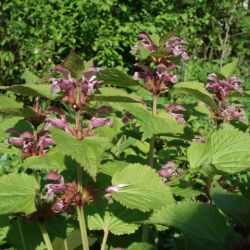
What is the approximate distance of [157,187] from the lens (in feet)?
5.68

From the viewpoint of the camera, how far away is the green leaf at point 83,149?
1.38m

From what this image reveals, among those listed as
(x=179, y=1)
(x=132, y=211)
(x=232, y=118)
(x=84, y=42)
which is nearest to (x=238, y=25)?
(x=179, y=1)

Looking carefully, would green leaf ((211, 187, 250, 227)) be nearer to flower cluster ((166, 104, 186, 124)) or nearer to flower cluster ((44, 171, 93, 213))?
flower cluster ((44, 171, 93, 213))

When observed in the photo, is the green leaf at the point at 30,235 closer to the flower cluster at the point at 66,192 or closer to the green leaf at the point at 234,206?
the flower cluster at the point at 66,192

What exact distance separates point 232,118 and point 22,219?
1.15 metres

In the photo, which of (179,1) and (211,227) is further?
(179,1)

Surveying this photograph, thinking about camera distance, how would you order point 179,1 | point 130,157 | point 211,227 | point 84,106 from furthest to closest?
point 179,1
point 130,157
point 84,106
point 211,227

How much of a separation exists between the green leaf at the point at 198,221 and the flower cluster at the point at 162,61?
656mm

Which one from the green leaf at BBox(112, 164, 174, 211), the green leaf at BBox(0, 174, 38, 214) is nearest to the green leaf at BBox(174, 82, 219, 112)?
the green leaf at BBox(112, 164, 174, 211)

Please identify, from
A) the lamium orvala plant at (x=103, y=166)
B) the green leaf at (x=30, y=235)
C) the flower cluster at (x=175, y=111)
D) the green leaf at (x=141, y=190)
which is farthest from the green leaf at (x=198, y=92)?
the green leaf at (x=30, y=235)

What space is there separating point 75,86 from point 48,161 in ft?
0.77

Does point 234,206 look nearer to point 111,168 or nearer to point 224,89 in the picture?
point 111,168

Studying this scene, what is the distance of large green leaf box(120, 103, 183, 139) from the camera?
6.09 ft

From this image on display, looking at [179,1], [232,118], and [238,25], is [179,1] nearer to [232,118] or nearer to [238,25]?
[238,25]
